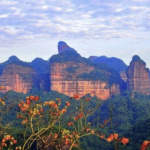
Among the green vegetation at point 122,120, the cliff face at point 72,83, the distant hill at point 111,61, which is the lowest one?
the green vegetation at point 122,120

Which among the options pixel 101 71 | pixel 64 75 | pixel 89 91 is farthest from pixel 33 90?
pixel 101 71

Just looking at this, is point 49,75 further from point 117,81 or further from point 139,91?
point 139,91

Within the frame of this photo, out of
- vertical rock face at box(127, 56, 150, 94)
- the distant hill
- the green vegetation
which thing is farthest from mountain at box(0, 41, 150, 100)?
the distant hill

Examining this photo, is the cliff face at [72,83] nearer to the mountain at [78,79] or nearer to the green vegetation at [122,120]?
the mountain at [78,79]

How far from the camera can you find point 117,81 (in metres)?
109

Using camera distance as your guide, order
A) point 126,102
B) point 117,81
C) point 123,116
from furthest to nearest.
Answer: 1. point 117,81
2. point 126,102
3. point 123,116

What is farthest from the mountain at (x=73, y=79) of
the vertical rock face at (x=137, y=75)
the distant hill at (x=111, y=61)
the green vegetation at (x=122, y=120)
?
the distant hill at (x=111, y=61)

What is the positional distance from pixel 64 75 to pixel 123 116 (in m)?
31.5

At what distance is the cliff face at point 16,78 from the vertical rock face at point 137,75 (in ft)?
116

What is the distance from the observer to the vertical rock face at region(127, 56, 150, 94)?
101 meters

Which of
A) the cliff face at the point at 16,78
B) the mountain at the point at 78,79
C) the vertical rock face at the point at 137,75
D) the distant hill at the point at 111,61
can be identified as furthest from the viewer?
the distant hill at the point at 111,61

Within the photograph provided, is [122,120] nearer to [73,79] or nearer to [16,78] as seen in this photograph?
[73,79]

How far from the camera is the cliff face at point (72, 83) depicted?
101m

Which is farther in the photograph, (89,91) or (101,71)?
(101,71)
